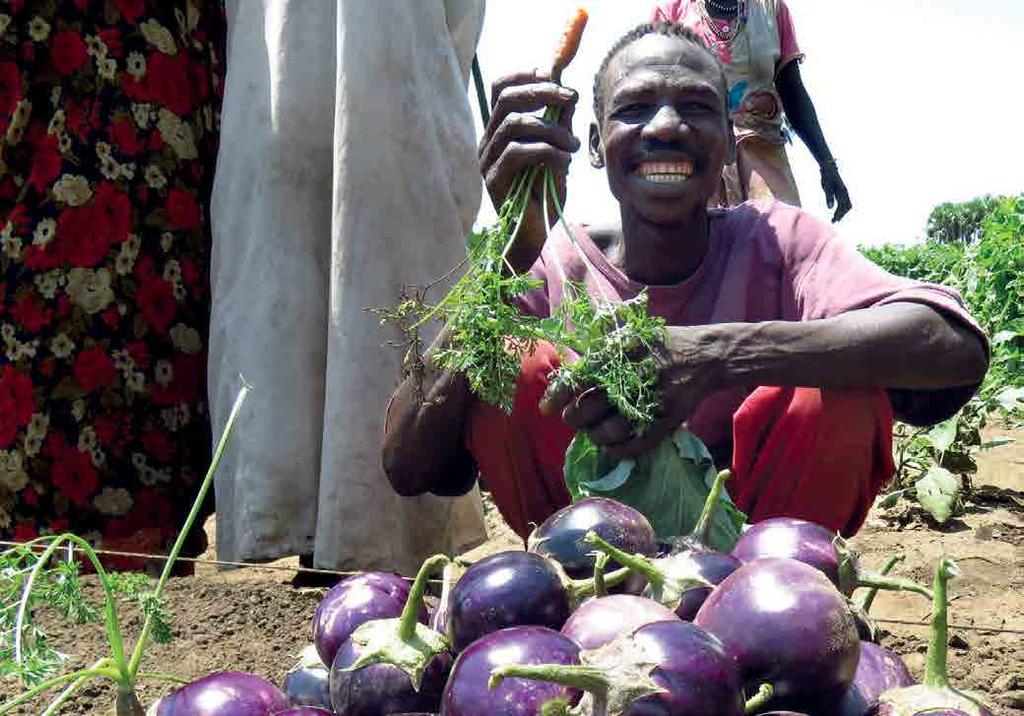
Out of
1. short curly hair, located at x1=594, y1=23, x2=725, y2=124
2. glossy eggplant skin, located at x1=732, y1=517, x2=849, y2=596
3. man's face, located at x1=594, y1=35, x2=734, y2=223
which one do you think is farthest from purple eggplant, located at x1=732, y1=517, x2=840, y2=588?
short curly hair, located at x1=594, y1=23, x2=725, y2=124

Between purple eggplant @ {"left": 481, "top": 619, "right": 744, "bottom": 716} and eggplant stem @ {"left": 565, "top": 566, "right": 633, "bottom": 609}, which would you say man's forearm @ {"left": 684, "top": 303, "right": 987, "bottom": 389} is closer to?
eggplant stem @ {"left": 565, "top": 566, "right": 633, "bottom": 609}

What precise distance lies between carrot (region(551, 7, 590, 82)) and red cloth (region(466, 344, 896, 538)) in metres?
0.62

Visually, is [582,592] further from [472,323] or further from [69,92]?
[69,92]

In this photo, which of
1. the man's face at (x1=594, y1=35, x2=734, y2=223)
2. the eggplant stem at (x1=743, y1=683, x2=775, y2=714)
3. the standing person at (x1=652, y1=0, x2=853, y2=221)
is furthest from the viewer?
the standing person at (x1=652, y1=0, x2=853, y2=221)

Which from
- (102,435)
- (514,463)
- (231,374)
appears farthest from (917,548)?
(102,435)

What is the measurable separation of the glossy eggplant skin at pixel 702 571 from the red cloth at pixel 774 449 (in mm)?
1026

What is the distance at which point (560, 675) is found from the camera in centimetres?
92

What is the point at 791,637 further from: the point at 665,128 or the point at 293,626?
the point at 293,626

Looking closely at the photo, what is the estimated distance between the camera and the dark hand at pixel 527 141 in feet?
7.53

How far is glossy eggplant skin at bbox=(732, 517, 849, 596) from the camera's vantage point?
1.33 meters

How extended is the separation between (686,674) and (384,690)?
35 cm

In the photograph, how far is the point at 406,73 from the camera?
3.10 metres

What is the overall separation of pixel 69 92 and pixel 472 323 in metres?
1.85

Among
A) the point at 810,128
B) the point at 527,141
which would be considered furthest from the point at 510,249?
the point at 810,128
